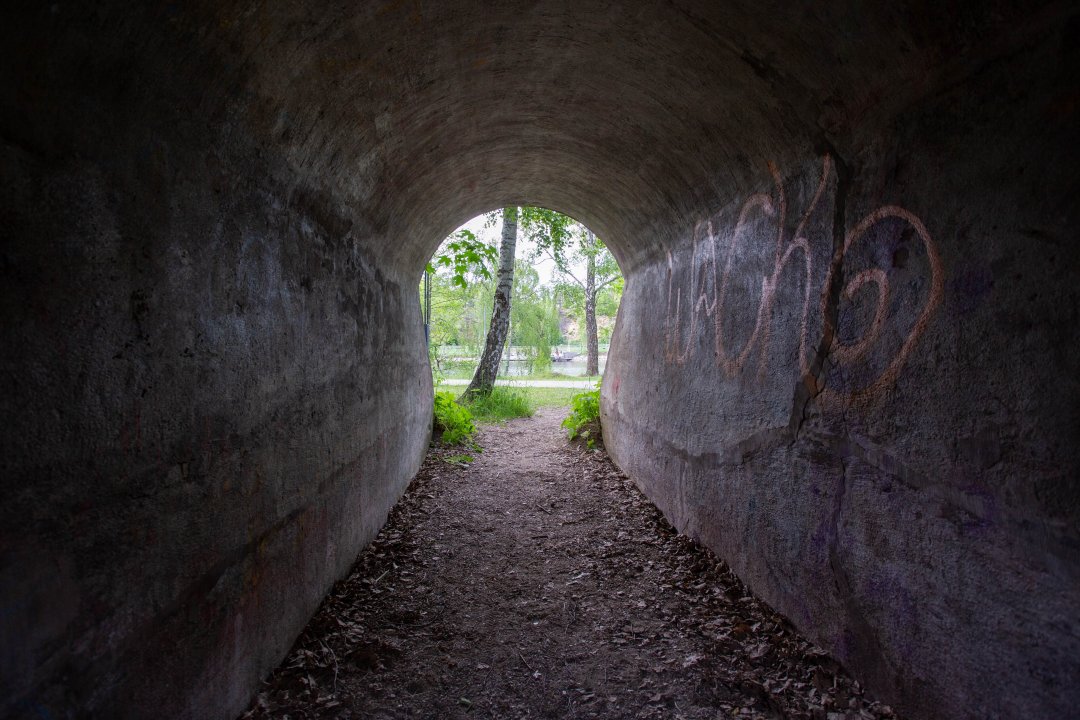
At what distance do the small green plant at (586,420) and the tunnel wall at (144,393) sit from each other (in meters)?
5.97

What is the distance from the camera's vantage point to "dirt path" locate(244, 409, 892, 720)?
2.79 m

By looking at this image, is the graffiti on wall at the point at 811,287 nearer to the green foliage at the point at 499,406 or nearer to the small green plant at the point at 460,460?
the small green plant at the point at 460,460

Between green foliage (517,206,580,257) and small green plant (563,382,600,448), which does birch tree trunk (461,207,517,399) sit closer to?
green foliage (517,206,580,257)

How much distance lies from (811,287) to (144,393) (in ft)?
11.1

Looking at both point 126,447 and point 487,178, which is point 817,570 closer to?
point 126,447

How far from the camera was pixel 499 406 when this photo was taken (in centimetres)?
1227

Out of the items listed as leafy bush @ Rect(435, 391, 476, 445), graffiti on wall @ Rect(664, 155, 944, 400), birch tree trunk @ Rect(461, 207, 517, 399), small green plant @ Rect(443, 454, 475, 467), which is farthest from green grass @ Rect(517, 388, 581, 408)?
graffiti on wall @ Rect(664, 155, 944, 400)

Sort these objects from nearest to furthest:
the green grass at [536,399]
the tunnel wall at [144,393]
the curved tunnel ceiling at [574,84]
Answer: the tunnel wall at [144,393]
the curved tunnel ceiling at [574,84]
the green grass at [536,399]

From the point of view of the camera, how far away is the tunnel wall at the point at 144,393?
150 centimetres

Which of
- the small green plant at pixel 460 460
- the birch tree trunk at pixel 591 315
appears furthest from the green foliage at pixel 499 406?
the birch tree trunk at pixel 591 315

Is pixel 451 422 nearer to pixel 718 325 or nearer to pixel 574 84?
pixel 718 325

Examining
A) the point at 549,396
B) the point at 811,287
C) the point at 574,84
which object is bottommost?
the point at 549,396

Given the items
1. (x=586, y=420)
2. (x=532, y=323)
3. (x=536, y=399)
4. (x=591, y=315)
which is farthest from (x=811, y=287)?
(x=591, y=315)

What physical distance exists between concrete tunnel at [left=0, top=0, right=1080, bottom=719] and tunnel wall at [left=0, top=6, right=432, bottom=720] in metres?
0.01
